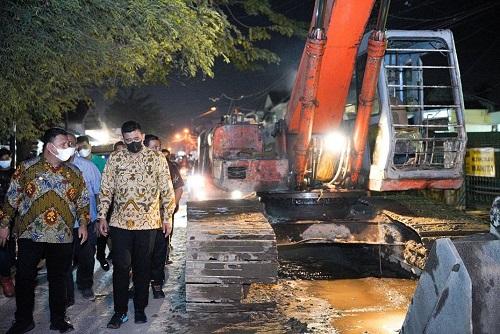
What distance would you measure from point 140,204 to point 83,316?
139 centimetres

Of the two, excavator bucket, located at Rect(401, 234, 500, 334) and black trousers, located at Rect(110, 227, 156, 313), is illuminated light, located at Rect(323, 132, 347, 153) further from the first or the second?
A: excavator bucket, located at Rect(401, 234, 500, 334)

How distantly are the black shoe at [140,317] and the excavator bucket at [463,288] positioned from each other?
8.88 ft

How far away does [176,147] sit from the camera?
82625 millimetres

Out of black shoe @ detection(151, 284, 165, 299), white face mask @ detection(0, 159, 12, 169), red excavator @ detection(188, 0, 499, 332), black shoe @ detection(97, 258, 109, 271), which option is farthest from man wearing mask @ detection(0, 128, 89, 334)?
white face mask @ detection(0, 159, 12, 169)

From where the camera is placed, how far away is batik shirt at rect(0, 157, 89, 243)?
4.39 metres

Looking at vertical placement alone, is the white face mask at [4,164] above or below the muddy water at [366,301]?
above

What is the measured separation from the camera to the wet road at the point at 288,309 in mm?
4602

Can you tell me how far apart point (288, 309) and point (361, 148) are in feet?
8.51

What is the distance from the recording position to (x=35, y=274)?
14.5 ft

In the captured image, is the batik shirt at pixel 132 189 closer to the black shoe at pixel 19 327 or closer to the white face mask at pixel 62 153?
the white face mask at pixel 62 153

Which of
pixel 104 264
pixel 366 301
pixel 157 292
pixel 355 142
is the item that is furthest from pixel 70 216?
pixel 355 142

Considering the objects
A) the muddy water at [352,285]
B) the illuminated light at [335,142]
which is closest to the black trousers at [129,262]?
the muddy water at [352,285]

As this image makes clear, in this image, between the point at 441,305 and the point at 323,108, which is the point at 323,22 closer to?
the point at 323,108

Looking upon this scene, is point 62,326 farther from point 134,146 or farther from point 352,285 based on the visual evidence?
point 352,285
